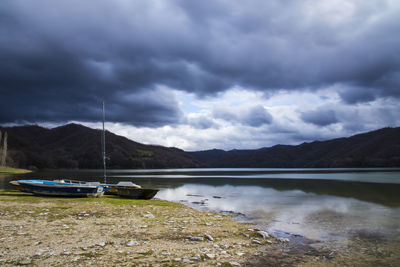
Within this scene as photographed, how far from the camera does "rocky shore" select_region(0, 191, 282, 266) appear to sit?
10.1m

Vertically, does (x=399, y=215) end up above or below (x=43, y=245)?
below

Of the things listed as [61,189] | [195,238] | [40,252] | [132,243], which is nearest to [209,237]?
[195,238]

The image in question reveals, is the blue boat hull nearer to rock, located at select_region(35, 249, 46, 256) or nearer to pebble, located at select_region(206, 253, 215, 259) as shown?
rock, located at select_region(35, 249, 46, 256)

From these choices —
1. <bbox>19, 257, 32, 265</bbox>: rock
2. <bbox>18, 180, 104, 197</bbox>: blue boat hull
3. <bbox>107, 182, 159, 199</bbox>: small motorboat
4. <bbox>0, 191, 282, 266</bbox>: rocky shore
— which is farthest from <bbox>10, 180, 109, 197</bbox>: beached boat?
<bbox>19, 257, 32, 265</bbox>: rock

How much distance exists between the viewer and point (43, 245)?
11.3 metres

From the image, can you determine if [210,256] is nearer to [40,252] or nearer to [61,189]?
[40,252]

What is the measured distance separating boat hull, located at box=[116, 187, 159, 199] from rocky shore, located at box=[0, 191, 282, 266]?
14.2m

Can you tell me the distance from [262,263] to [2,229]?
12504 millimetres

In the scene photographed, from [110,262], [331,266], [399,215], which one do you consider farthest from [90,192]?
[399,215]

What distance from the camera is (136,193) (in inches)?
1340

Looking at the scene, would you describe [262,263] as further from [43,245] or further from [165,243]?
[43,245]

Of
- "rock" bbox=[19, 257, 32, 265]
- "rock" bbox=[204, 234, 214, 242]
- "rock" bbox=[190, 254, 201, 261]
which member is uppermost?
"rock" bbox=[19, 257, 32, 265]

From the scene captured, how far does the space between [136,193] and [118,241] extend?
2200 cm

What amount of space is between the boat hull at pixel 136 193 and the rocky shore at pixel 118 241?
14173mm
